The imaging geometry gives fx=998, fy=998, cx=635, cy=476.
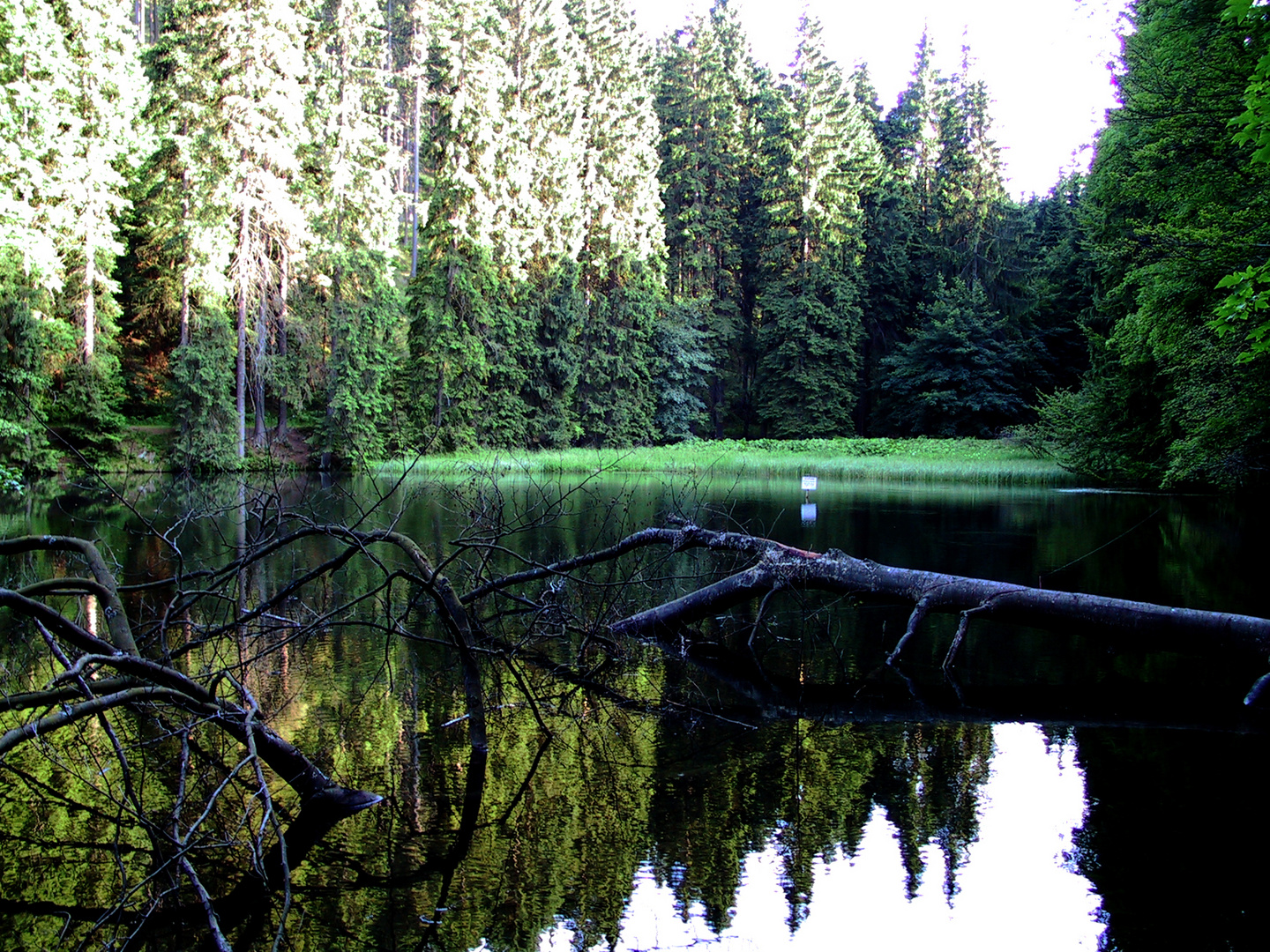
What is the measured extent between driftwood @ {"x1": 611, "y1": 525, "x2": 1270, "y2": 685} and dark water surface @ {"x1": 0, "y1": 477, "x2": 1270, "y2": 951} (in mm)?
374

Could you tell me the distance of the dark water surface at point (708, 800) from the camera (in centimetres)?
368

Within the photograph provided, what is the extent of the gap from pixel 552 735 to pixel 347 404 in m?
26.5

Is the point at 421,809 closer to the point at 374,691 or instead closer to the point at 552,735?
the point at 552,735

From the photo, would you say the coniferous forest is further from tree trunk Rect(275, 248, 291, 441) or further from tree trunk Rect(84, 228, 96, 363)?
tree trunk Rect(275, 248, 291, 441)

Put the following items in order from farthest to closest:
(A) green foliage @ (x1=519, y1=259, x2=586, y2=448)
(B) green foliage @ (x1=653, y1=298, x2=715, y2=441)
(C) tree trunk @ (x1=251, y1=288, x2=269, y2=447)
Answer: (B) green foliage @ (x1=653, y1=298, x2=715, y2=441) < (A) green foliage @ (x1=519, y1=259, x2=586, y2=448) < (C) tree trunk @ (x1=251, y1=288, x2=269, y2=447)

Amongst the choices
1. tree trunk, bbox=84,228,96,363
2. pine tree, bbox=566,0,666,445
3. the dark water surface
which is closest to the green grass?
pine tree, bbox=566,0,666,445

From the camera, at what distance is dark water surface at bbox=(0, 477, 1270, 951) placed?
3676 mm

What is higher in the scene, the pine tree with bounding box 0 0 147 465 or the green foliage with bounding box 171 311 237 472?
the pine tree with bounding box 0 0 147 465

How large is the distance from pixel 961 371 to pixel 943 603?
35.2 m

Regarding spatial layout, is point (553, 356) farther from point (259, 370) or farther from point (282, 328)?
point (259, 370)

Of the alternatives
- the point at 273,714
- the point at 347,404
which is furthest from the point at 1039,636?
the point at 347,404

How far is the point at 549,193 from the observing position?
38062 mm

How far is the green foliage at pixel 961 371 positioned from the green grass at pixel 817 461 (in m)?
2.44

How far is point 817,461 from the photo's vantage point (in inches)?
1339
